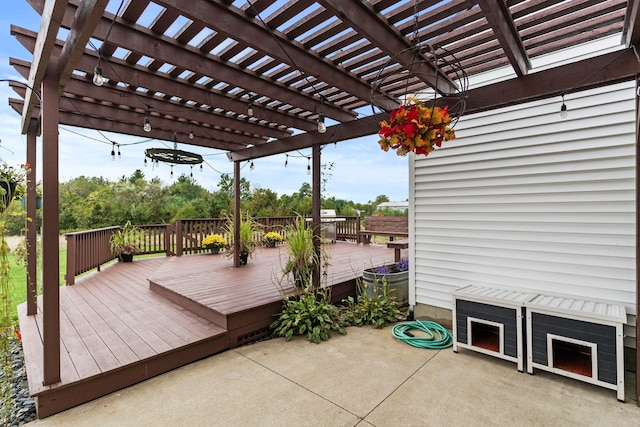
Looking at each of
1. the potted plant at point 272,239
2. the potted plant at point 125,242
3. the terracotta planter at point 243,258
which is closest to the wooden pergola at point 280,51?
the terracotta planter at point 243,258

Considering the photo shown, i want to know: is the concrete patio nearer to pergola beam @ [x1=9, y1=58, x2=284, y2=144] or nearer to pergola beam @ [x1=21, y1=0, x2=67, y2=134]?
pergola beam @ [x1=21, y1=0, x2=67, y2=134]

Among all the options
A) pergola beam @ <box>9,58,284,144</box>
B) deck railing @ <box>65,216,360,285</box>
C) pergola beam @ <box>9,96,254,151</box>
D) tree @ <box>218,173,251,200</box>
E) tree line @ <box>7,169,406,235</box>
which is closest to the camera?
pergola beam @ <box>9,58,284,144</box>

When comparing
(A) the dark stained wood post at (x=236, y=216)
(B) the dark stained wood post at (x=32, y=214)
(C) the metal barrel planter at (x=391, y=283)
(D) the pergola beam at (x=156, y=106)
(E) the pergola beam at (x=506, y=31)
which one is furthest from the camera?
(A) the dark stained wood post at (x=236, y=216)

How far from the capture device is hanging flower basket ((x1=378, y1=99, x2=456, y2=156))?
221 cm

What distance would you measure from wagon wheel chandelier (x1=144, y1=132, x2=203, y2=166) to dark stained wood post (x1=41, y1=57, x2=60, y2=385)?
1.56 meters

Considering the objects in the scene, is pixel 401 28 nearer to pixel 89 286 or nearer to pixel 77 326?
pixel 77 326

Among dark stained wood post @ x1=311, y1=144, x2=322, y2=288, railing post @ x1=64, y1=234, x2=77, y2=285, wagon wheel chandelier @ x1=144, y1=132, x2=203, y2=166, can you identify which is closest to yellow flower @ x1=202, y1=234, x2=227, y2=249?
railing post @ x1=64, y1=234, x2=77, y2=285

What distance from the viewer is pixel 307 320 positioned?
3.58 metres

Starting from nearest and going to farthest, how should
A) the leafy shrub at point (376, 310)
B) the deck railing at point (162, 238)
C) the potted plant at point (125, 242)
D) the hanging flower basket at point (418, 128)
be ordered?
the hanging flower basket at point (418, 128) < the leafy shrub at point (376, 310) < the deck railing at point (162, 238) < the potted plant at point (125, 242)

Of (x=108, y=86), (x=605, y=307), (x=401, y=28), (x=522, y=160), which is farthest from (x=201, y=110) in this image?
(x=605, y=307)

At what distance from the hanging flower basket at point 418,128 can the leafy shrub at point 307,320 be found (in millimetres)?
2206

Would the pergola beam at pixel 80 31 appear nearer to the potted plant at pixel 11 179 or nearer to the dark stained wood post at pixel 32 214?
the potted plant at pixel 11 179

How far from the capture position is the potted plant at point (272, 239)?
8898 millimetres

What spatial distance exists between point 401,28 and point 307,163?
8.94 ft
